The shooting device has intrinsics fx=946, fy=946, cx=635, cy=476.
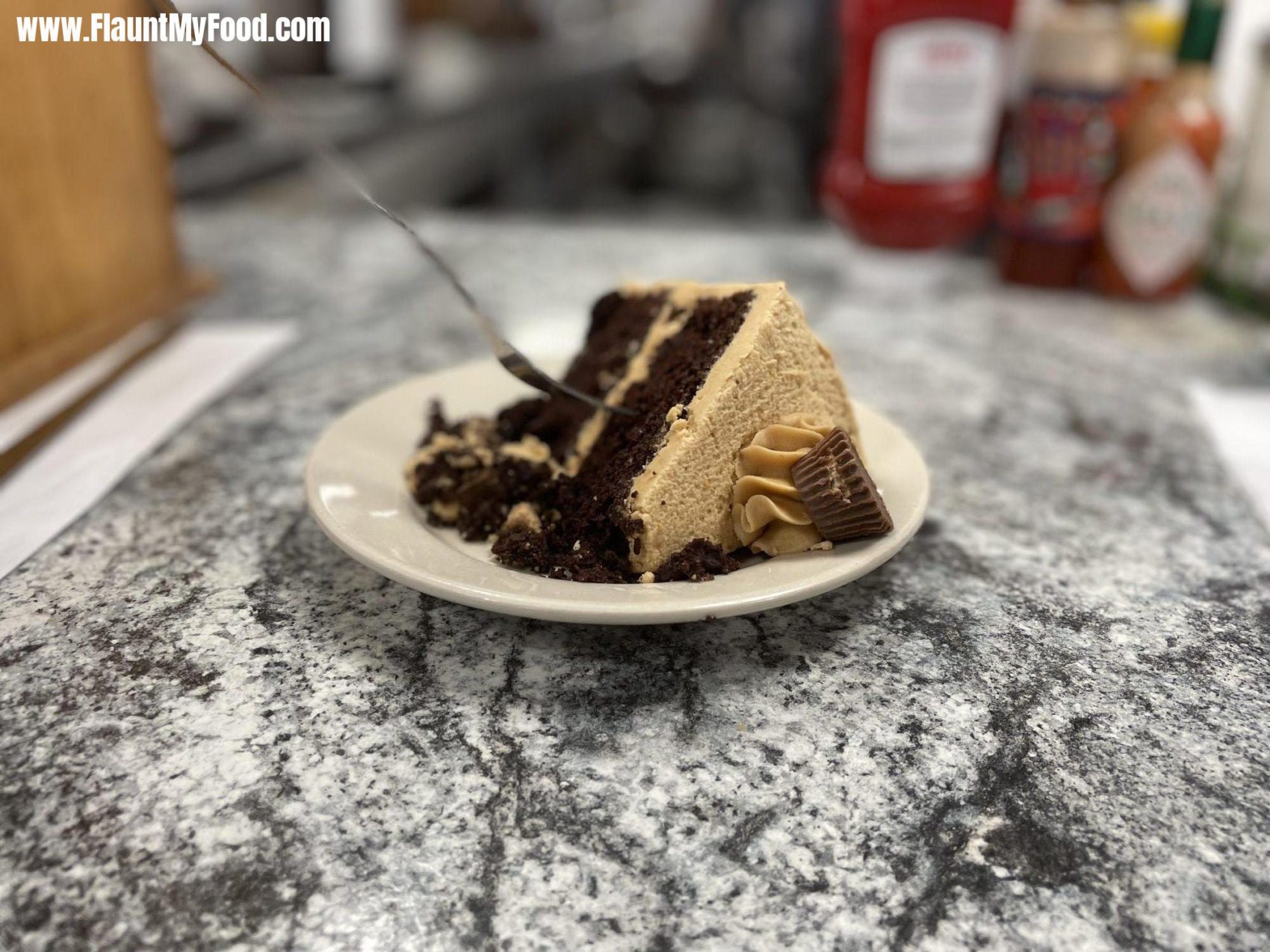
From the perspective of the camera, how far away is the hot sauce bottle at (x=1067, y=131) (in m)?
1.52

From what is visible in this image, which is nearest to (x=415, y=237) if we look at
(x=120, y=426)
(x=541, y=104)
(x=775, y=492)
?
(x=775, y=492)

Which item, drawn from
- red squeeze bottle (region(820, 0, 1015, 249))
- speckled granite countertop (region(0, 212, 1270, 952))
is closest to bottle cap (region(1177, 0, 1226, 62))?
red squeeze bottle (region(820, 0, 1015, 249))

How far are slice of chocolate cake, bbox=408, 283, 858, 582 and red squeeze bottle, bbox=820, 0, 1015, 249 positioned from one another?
0.81 m

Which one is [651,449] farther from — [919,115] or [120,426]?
[919,115]

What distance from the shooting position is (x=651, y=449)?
0.80 metres

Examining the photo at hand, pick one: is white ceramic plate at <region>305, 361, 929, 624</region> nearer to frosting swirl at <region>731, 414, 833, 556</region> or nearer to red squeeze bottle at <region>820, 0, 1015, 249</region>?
frosting swirl at <region>731, 414, 833, 556</region>

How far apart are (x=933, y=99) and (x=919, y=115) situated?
0.03 m

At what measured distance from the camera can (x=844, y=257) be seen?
2.00 metres

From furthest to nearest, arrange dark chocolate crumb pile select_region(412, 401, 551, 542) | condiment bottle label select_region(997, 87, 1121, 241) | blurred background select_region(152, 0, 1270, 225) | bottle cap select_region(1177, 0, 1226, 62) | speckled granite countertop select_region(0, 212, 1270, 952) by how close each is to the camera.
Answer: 1. blurred background select_region(152, 0, 1270, 225)
2. condiment bottle label select_region(997, 87, 1121, 241)
3. bottle cap select_region(1177, 0, 1226, 62)
4. dark chocolate crumb pile select_region(412, 401, 551, 542)
5. speckled granite countertop select_region(0, 212, 1270, 952)

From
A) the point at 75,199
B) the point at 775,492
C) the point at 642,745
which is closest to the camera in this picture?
the point at 642,745

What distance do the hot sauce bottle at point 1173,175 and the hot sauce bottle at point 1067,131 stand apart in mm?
39

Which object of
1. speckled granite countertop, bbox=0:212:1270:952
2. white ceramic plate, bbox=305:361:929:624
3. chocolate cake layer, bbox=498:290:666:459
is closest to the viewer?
speckled granite countertop, bbox=0:212:1270:952

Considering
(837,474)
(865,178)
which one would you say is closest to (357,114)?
(865,178)

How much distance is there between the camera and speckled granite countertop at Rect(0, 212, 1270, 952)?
523 millimetres
